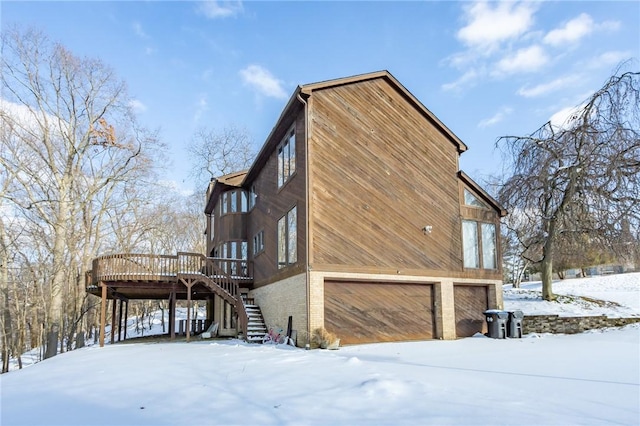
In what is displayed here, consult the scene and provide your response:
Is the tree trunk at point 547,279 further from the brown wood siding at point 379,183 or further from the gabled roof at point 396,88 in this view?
the gabled roof at point 396,88

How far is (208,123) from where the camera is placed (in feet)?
126

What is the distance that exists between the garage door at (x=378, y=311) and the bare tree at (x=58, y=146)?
14.1 m

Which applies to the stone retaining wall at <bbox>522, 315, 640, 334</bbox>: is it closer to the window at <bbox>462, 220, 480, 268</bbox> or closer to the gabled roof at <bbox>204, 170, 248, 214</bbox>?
the window at <bbox>462, 220, 480, 268</bbox>

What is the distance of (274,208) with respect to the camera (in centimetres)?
1573

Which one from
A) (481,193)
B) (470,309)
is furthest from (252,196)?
(470,309)

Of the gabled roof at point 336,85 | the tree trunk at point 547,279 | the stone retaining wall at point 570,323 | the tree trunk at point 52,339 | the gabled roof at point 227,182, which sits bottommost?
the tree trunk at point 52,339

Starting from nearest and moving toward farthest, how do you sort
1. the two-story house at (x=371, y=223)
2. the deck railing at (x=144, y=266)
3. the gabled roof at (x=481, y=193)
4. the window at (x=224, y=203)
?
the two-story house at (x=371, y=223)
the deck railing at (x=144, y=266)
the gabled roof at (x=481, y=193)
the window at (x=224, y=203)

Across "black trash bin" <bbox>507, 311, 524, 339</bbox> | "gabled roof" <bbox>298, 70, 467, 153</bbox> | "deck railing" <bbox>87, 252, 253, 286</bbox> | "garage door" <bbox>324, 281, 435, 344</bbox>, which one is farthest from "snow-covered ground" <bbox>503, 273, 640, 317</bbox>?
"deck railing" <bbox>87, 252, 253, 286</bbox>

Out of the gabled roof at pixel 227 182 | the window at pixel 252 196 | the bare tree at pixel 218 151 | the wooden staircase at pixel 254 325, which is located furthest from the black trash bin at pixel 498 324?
the bare tree at pixel 218 151

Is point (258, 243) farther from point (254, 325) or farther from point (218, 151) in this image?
point (218, 151)

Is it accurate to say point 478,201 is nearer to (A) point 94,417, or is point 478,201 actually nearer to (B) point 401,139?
(B) point 401,139

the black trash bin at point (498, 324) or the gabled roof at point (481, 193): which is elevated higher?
the gabled roof at point (481, 193)

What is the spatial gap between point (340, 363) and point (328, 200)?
17.8 ft

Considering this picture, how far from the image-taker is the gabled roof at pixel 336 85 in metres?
12.8
